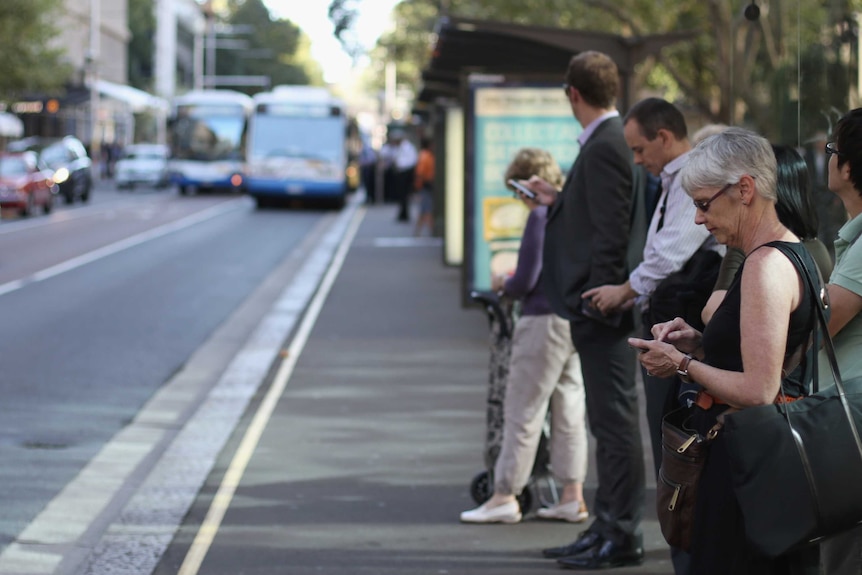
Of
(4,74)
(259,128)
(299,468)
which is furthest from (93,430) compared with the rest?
(4,74)

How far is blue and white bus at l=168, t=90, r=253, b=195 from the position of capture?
4803cm

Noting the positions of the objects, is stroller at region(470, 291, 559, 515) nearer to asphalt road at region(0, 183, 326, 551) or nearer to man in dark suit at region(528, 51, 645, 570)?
man in dark suit at region(528, 51, 645, 570)

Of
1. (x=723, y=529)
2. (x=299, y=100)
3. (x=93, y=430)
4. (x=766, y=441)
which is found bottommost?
(x=93, y=430)

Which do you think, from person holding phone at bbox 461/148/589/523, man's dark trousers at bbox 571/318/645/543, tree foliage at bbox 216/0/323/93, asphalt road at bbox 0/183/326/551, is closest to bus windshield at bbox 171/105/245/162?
asphalt road at bbox 0/183/326/551

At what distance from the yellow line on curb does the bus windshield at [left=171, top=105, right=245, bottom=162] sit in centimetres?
3284

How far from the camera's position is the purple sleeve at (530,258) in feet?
20.4

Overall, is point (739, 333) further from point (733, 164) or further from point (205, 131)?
point (205, 131)

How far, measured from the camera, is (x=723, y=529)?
11.7ft

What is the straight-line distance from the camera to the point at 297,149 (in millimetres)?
40625

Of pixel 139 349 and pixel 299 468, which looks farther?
pixel 139 349

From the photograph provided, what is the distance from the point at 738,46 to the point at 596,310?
1524 centimetres

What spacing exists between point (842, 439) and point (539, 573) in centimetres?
248

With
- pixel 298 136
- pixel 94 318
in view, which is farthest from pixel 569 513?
pixel 298 136

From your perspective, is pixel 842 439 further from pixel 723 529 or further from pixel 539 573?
pixel 539 573
